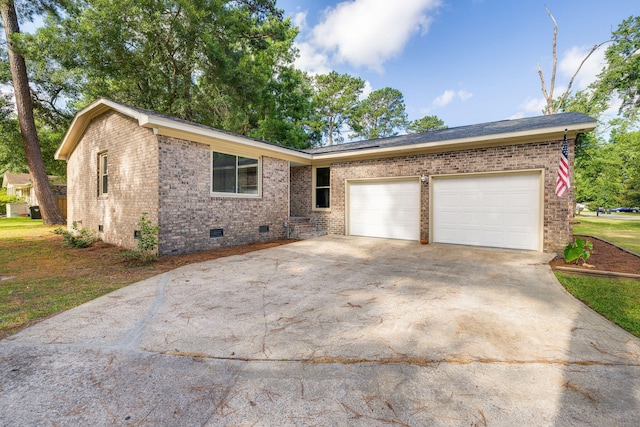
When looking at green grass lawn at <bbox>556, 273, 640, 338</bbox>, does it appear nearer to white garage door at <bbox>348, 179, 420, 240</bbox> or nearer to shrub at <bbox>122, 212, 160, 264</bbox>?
white garage door at <bbox>348, 179, 420, 240</bbox>

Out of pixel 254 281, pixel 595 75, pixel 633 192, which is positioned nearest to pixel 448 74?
pixel 595 75

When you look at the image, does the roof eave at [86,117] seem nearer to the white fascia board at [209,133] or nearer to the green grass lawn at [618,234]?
the white fascia board at [209,133]

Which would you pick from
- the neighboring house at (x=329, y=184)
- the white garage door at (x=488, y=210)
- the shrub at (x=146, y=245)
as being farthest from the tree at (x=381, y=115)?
the shrub at (x=146, y=245)

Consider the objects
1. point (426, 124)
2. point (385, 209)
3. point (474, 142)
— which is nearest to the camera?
point (474, 142)

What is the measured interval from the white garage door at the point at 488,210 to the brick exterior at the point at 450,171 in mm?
247

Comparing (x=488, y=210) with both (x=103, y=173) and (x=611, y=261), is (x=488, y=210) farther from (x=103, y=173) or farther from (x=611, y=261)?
(x=103, y=173)

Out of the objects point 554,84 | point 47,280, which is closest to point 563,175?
point 47,280

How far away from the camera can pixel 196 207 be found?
24.7 ft

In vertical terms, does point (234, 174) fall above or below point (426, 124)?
below

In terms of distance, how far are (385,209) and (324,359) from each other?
7839 millimetres

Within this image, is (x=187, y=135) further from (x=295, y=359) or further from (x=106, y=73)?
(x=106, y=73)

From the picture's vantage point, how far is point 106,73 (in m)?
14.0

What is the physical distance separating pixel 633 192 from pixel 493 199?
4728cm

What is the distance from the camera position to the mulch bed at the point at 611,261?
5262 millimetres
